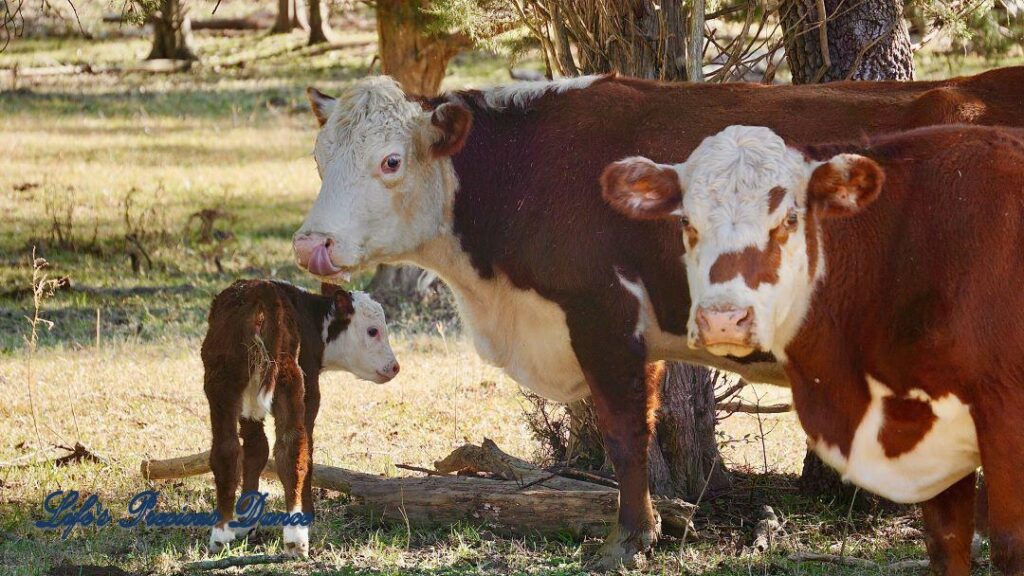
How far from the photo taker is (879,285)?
16.6 feet

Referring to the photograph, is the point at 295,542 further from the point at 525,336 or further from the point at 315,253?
the point at 525,336

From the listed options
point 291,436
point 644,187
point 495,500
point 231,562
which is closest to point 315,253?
point 291,436

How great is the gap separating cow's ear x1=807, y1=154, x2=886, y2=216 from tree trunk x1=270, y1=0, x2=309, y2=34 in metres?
27.5

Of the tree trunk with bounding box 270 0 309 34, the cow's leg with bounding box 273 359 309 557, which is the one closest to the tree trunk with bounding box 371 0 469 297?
the cow's leg with bounding box 273 359 309 557

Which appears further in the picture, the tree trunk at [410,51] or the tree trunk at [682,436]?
the tree trunk at [410,51]

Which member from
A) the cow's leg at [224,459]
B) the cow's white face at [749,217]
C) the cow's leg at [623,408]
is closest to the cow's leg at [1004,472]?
the cow's white face at [749,217]

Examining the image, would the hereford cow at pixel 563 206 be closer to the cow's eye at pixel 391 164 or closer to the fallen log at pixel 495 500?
the cow's eye at pixel 391 164

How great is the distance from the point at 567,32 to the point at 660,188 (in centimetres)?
275

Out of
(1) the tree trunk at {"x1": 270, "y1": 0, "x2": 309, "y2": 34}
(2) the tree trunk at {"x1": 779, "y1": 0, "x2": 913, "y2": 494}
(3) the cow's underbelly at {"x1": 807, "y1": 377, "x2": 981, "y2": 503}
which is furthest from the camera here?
(1) the tree trunk at {"x1": 270, "y1": 0, "x2": 309, "y2": 34}

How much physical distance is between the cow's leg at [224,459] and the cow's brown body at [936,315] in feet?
8.86

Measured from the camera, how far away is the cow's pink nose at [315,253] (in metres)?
6.11

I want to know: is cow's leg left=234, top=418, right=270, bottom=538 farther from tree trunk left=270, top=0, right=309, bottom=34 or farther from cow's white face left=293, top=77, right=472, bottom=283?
tree trunk left=270, top=0, right=309, bottom=34

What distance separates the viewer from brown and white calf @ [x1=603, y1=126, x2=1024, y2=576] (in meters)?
4.67

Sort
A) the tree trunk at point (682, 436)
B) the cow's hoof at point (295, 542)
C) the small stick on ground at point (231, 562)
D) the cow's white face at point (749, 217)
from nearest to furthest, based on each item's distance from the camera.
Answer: the cow's white face at point (749, 217) < the small stick on ground at point (231, 562) < the cow's hoof at point (295, 542) < the tree trunk at point (682, 436)
